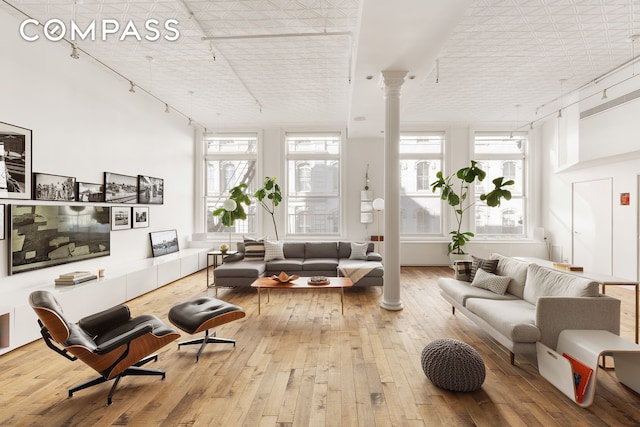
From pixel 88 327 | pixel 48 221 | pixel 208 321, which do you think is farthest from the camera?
pixel 48 221

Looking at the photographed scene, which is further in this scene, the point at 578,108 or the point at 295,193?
the point at 295,193

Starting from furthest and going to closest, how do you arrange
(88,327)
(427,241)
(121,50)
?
(427,241), (121,50), (88,327)

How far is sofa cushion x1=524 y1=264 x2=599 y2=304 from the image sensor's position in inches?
107

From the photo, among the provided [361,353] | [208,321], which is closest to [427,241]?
[361,353]

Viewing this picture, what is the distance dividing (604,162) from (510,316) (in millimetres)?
5116

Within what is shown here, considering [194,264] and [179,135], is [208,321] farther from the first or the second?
[179,135]

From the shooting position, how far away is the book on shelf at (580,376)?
218cm

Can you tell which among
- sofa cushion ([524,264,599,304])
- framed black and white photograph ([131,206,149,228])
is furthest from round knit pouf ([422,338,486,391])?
framed black and white photograph ([131,206,149,228])

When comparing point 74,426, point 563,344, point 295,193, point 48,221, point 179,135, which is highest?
point 179,135

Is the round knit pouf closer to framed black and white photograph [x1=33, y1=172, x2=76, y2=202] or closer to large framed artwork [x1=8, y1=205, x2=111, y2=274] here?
large framed artwork [x1=8, y1=205, x2=111, y2=274]

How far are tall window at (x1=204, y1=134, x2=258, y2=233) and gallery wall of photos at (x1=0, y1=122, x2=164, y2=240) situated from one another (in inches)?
81.2

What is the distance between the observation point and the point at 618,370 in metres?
2.51

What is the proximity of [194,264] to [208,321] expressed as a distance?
4451 millimetres

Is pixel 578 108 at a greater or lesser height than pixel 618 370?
greater
